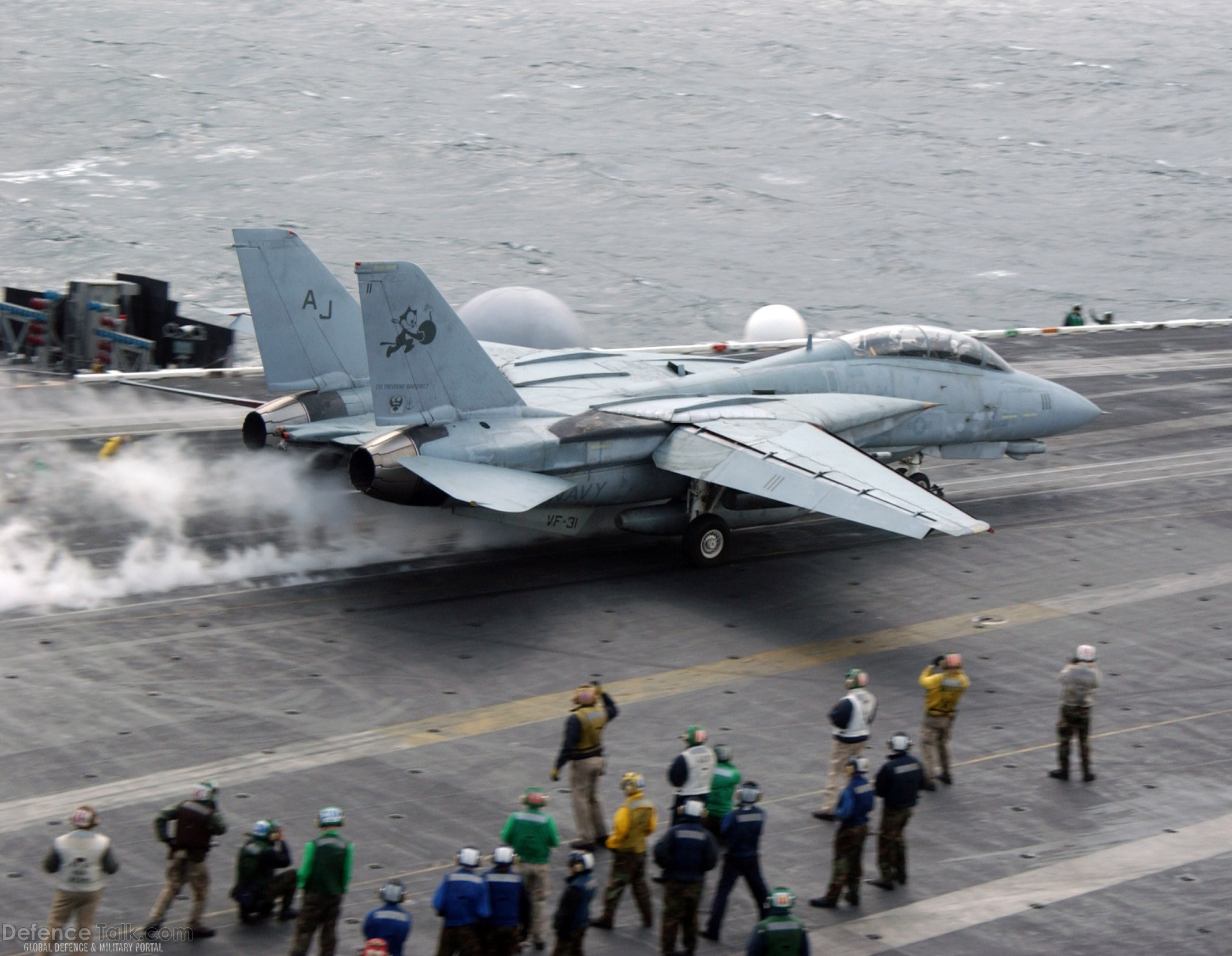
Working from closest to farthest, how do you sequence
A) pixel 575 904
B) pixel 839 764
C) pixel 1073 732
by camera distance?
pixel 575 904 < pixel 839 764 < pixel 1073 732

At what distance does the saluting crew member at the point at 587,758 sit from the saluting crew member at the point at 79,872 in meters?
4.45

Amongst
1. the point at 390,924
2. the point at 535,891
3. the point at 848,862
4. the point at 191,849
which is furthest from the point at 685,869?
the point at 191,849

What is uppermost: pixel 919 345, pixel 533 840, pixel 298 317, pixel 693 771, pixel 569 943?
pixel 919 345

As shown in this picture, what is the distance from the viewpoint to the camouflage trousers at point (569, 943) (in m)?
12.3

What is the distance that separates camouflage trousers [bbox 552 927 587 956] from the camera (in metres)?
12.3

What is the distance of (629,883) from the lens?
13438mm

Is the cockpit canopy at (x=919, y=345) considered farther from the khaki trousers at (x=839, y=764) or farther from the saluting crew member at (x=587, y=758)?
the saluting crew member at (x=587, y=758)

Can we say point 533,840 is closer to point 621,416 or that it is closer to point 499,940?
point 499,940

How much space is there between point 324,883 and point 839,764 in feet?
19.9

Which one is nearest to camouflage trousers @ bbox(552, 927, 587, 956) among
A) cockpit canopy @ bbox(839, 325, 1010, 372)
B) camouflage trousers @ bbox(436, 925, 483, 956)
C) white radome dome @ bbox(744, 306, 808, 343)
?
camouflage trousers @ bbox(436, 925, 483, 956)

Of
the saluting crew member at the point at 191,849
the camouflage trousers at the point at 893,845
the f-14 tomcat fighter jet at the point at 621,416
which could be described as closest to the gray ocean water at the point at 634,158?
the f-14 tomcat fighter jet at the point at 621,416

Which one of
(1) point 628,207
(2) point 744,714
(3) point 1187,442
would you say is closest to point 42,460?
(2) point 744,714

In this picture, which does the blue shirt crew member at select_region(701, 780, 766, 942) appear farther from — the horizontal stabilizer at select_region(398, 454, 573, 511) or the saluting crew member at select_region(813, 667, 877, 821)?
the horizontal stabilizer at select_region(398, 454, 573, 511)

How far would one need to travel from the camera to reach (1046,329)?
46.6m
